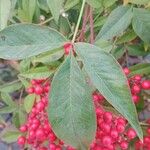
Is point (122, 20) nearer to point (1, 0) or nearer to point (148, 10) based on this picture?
point (148, 10)

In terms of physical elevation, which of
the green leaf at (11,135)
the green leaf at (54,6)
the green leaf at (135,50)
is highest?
the green leaf at (54,6)

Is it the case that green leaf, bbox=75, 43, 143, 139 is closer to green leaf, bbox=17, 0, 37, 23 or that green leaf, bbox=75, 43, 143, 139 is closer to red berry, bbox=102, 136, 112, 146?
red berry, bbox=102, 136, 112, 146

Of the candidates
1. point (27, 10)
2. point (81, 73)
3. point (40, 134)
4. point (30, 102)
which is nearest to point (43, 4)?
point (27, 10)

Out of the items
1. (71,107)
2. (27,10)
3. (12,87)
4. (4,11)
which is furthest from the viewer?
(12,87)

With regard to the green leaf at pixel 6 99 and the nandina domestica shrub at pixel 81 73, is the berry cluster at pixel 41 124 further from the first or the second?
the green leaf at pixel 6 99

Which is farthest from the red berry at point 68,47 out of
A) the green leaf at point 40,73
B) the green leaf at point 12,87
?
the green leaf at point 12,87

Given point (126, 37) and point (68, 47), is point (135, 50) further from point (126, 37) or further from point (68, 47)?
point (68, 47)
